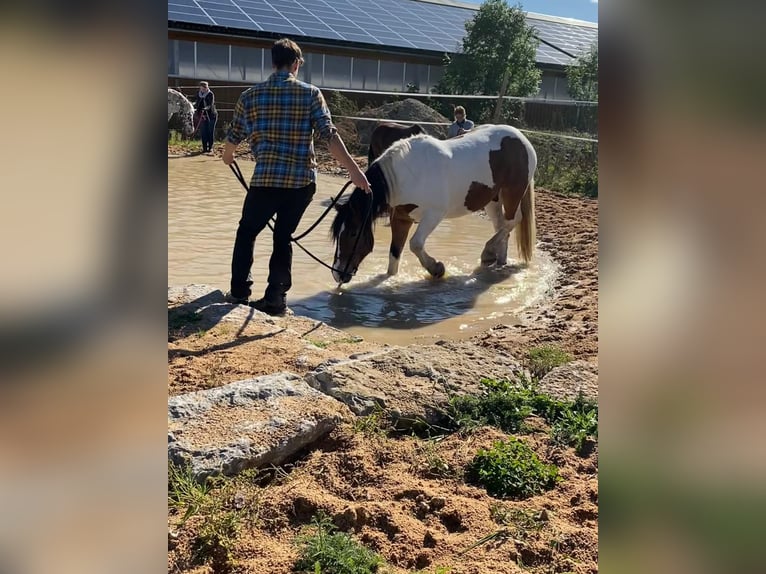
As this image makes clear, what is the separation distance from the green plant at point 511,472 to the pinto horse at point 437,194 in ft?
12.1

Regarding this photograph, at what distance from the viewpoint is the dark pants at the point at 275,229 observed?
5211 millimetres

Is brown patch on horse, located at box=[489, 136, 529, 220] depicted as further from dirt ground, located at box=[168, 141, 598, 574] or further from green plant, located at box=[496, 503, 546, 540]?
green plant, located at box=[496, 503, 546, 540]

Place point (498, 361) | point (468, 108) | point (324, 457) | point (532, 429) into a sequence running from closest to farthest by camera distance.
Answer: point (324, 457), point (532, 429), point (498, 361), point (468, 108)

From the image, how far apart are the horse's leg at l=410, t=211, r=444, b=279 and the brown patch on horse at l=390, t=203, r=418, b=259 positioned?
148mm

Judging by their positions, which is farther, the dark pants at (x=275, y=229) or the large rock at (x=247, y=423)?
the dark pants at (x=275, y=229)

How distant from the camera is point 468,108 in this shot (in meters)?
22.4

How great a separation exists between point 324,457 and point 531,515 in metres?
0.83

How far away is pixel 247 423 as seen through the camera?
9.13 feet

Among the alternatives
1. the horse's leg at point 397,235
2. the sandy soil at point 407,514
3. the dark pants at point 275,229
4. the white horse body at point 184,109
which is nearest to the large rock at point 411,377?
the sandy soil at point 407,514

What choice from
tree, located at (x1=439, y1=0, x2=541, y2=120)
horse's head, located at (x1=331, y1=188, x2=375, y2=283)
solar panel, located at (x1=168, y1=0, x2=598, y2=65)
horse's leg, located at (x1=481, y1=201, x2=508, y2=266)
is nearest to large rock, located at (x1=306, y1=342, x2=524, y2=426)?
horse's head, located at (x1=331, y1=188, x2=375, y2=283)

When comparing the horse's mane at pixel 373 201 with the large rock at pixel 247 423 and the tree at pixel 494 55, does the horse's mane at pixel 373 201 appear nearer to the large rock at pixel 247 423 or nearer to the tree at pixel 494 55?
the large rock at pixel 247 423

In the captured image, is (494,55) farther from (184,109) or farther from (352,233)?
(352,233)
